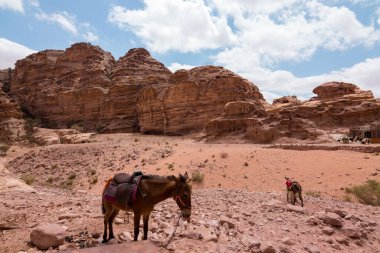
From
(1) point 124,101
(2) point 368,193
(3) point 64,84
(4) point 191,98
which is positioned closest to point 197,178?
(2) point 368,193

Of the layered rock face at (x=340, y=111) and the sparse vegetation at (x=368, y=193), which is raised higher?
the layered rock face at (x=340, y=111)

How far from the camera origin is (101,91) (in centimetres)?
6116

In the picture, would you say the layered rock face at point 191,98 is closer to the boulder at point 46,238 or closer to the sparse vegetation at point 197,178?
the sparse vegetation at point 197,178

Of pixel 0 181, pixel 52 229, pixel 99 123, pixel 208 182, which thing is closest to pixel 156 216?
pixel 52 229

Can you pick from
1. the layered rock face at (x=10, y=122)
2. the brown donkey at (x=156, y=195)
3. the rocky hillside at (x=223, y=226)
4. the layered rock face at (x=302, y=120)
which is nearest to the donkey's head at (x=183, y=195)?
the brown donkey at (x=156, y=195)

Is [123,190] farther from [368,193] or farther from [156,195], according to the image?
[368,193]

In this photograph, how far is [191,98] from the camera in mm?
50312

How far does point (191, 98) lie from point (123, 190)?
4539 centimetres

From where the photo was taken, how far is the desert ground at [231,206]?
20.5ft

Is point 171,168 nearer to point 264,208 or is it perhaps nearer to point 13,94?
point 264,208

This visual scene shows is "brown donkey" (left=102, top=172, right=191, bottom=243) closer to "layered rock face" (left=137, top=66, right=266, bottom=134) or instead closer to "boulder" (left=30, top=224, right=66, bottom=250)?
"boulder" (left=30, top=224, right=66, bottom=250)

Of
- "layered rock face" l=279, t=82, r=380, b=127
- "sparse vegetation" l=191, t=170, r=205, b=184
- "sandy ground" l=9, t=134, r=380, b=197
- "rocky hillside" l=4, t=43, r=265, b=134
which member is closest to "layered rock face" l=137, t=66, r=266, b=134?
"rocky hillside" l=4, t=43, r=265, b=134

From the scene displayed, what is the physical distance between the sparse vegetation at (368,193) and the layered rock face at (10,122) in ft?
164

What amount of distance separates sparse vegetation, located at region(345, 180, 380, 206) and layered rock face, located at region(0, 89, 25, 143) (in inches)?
1965
